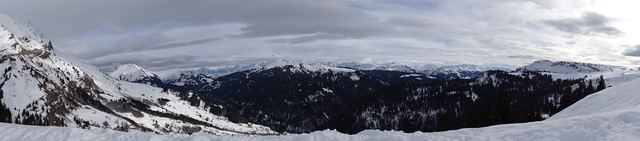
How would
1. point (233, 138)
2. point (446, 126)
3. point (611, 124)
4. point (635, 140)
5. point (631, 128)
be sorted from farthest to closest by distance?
point (446, 126) < point (233, 138) < point (611, 124) < point (631, 128) < point (635, 140)

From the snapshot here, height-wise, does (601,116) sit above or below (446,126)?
above

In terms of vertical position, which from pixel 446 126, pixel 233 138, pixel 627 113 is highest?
pixel 627 113

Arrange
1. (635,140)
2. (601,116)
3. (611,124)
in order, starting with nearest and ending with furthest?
(635,140)
(611,124)
(601,116)

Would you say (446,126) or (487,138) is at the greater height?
(487,138)

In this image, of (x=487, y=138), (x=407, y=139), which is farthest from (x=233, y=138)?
(x=487, y=138)

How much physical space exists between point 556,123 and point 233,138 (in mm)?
18277

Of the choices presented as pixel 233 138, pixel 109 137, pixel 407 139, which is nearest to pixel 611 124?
pixel 407 139

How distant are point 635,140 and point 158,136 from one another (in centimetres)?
2440

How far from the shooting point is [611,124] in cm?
2305

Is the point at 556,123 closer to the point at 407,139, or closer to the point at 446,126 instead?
the point at 407,139

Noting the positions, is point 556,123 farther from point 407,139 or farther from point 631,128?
point 407,139

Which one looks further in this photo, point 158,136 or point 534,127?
point 158,136

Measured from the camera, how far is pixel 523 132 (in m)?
23.4

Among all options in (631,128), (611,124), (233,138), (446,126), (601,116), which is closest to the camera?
(631,128)
